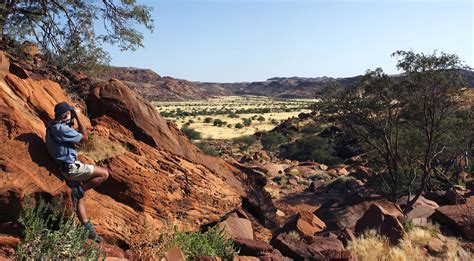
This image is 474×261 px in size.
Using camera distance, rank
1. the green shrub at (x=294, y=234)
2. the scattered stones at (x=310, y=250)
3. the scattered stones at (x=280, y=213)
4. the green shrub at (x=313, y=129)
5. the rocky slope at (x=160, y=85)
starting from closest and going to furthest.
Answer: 1. the scattered stones at (x=310, y=250)
2. the green shrub at (x=294, y=234)
3. the scattered stones at (x=280, y=213)
4. the green shrub at (x=313, y=129)
5. the rocky slope at (x=160, y=85)

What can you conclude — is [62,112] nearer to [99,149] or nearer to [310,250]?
[99,149]

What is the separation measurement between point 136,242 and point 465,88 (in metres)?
13.8

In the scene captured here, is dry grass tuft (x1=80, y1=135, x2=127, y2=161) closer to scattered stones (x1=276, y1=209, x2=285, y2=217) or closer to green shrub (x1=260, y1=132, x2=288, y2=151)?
scattered stones (x1=276, y1=209, x2=285, y2=217)

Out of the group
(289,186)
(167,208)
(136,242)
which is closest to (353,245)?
(167,208)

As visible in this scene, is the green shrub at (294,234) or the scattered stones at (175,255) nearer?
the scattered stones at (175,255)

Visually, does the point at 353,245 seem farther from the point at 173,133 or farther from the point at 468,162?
the point at 468,162

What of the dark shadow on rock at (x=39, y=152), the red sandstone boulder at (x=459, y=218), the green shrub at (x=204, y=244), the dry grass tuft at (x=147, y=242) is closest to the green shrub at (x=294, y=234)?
the green shrub at (x=204, y=244)

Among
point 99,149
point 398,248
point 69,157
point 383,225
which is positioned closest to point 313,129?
point 383,225

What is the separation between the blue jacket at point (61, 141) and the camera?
580cm

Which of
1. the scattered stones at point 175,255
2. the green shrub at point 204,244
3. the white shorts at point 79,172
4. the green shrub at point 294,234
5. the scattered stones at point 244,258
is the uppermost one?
the white shorts at point 79,172

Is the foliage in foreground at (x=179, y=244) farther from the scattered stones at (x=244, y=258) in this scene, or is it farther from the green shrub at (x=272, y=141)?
the green shrub at (x=272, y=141)

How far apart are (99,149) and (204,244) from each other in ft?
8.77

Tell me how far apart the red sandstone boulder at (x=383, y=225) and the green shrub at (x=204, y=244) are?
421 centimetres

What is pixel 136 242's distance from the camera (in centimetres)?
646
